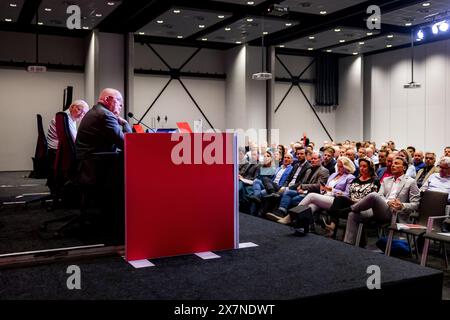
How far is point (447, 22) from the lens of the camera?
1093 centimetres

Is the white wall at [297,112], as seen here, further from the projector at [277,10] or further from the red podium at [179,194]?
the red podium at [179,194]

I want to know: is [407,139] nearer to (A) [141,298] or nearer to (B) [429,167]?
(B) [429,167]

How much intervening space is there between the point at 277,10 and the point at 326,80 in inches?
268

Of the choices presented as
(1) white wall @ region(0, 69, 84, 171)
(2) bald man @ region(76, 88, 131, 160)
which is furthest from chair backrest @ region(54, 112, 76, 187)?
(1) white wall @ region(0, 69, 84, 171)

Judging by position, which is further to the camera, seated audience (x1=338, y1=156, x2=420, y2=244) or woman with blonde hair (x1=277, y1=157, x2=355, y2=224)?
woman with blonde hair (x1=277, y1=157, x2=355, y2=224)

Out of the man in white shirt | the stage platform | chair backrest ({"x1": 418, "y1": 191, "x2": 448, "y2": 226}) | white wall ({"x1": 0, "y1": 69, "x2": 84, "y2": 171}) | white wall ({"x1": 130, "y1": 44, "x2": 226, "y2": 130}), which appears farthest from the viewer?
white wall ({"x1": 130, "y1": 44, "x2": 226, "y2": 130})

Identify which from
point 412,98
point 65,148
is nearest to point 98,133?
point 65,148

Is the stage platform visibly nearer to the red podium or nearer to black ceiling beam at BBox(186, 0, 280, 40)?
the red podium

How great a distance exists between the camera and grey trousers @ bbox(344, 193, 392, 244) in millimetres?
4582

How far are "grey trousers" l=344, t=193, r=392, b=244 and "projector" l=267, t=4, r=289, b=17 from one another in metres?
6.89

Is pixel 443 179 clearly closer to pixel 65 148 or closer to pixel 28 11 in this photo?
pixel 65 148

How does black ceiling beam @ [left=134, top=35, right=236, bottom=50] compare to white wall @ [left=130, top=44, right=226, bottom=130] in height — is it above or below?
above

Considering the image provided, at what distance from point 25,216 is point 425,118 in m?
12.9
